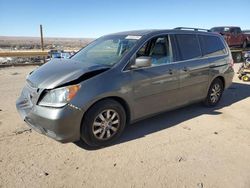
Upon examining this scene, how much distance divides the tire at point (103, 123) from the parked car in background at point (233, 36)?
1513 centimetres

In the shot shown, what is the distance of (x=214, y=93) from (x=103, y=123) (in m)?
3.35

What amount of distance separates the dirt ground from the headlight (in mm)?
783

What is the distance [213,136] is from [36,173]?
2999 millimetres

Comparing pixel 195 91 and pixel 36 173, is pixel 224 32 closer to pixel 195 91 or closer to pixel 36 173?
pixel 195 91

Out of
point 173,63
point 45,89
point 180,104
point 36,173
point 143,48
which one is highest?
point 143,48

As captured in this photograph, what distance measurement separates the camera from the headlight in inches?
135

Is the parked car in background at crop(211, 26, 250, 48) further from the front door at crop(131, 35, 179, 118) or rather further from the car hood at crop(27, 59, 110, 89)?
the car hood at crop(27, 59, 110, 89)

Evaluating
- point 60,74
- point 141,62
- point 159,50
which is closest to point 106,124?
point 60,74

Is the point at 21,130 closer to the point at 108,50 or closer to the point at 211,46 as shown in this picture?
the point at 108,50

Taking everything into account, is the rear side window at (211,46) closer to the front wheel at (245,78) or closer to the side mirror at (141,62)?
the side mirror at (141,62)

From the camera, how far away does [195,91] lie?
17.5ft

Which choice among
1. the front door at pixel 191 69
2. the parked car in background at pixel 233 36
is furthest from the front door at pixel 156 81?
the parked car in background at pixel 233 36

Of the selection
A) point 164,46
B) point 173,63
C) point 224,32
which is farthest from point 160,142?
point 224,32

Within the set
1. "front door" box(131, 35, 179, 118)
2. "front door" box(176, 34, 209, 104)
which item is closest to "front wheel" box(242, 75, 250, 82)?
"front door" box(176, 34, 209, 104)
